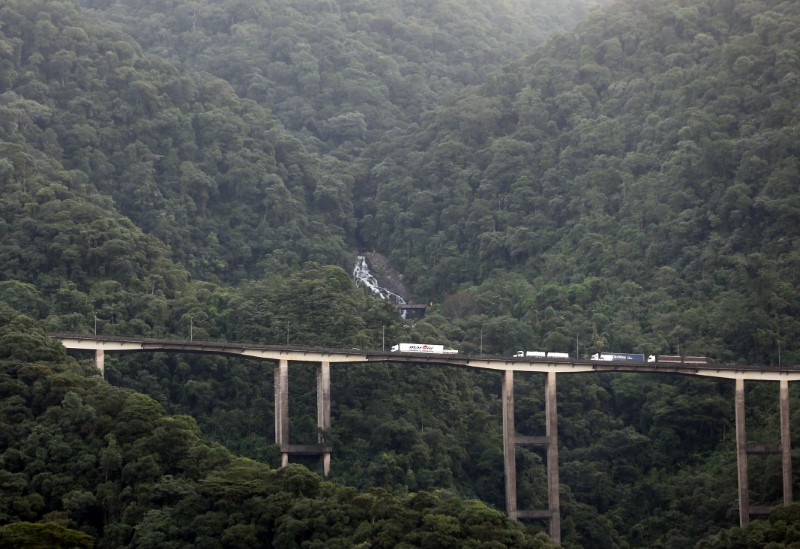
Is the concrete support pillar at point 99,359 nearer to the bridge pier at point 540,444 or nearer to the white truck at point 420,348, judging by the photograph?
the white truck at point 420,348

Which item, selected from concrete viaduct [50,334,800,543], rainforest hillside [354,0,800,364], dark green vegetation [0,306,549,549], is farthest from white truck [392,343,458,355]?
dark green vegetation [0,306,549,549]

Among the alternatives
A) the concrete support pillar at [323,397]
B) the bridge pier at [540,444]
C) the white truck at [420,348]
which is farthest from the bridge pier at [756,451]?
the concrete support pillar at [323,397]

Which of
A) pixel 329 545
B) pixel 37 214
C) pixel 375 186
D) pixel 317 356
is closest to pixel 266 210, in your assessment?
pixel 375 186

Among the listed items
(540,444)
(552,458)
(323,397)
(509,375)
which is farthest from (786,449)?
(323,397)

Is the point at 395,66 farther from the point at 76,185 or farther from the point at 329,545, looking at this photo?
the point at 329,545

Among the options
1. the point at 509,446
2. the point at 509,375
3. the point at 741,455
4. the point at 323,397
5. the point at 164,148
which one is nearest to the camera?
the point at 323,397

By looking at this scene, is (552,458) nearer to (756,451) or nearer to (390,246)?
(756,451)
